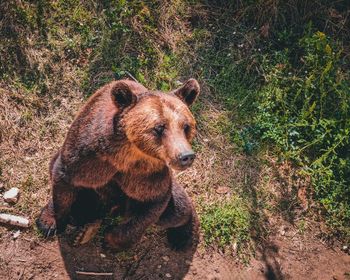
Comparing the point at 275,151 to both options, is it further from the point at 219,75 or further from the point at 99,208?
the point at 99,208

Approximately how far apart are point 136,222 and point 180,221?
23.0 inches

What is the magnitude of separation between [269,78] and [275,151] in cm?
95

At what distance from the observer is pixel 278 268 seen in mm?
5480

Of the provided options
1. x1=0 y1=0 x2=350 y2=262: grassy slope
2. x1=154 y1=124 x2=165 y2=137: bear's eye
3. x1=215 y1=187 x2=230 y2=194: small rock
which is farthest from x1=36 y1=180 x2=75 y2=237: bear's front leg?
x1=215 y1=187 x2=230 y2=194: small rock

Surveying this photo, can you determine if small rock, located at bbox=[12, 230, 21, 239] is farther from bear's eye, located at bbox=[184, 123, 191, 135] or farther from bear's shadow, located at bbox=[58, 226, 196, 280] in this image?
bear's eye, located at bbox=[184, 123, 191, 135]

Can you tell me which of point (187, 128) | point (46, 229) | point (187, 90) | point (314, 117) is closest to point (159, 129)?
point (187, 128)

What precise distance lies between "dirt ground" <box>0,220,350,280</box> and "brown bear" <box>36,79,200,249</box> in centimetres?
25

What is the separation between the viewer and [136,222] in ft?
15.0

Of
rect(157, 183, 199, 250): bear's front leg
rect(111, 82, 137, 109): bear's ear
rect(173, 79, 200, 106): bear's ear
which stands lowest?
rect(157, 183, 199, 250): bear's front leg

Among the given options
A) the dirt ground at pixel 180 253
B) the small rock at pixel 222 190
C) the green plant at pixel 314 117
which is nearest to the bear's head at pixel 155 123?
the dirt ground at pixel 180 253

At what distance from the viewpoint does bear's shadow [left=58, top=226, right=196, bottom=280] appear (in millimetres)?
4934

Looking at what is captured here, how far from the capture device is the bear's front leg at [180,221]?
495 centimetres

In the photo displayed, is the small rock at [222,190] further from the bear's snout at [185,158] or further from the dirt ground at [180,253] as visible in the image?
the bear's snout at [185,158]

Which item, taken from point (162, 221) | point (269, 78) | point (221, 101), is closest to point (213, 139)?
point (221, 101)
